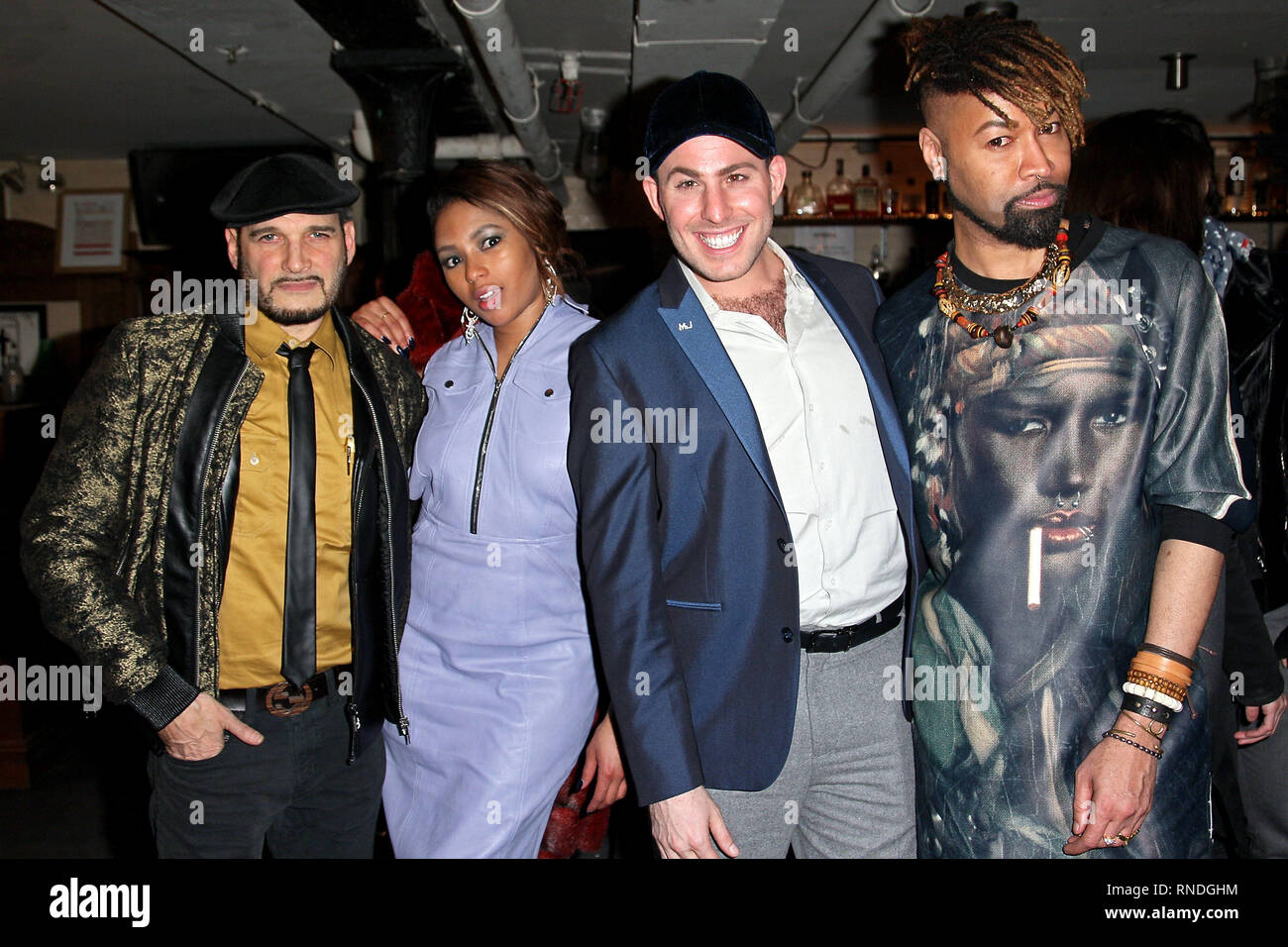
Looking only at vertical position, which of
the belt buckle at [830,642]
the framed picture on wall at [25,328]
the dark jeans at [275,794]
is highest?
the framed picture on wall at [25,328]

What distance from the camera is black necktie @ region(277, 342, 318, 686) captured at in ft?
6.07

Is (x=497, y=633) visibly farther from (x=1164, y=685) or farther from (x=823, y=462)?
(x=1164, y=685)

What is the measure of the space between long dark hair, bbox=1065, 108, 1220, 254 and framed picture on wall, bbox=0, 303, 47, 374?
7.27 metres

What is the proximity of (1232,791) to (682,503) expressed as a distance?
1.25 metres

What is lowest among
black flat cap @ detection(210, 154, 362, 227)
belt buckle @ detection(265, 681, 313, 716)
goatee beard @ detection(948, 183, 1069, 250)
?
belt buckle @ detection(265, 681, 313, 716)

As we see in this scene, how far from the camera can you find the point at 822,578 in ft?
5.28

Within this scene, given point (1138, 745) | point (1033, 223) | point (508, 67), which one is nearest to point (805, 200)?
point (508, 67)

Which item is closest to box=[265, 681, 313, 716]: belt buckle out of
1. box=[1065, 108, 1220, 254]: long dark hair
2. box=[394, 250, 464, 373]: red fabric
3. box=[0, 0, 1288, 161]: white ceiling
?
box=[394, 250, 464, 373]: red fabric

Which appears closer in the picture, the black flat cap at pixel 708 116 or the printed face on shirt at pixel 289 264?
the black flat cap at pixel 708 116

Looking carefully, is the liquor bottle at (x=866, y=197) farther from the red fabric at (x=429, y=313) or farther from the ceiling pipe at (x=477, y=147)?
the red fabric at (x=429, y=313)

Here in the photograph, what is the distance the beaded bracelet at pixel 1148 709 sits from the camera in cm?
143

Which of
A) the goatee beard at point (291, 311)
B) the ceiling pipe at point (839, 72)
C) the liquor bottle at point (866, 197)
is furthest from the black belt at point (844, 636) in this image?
the liquor bottle at point (866, 197)

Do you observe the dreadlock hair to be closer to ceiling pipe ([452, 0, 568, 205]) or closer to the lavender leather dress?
the lavender leather dress

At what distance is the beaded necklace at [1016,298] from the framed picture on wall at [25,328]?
725 cm
